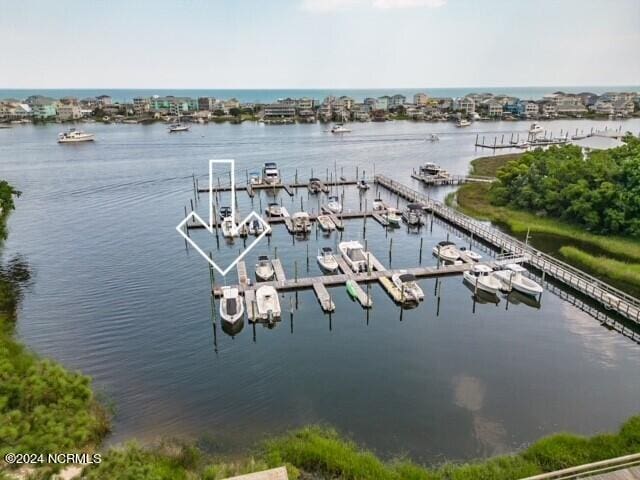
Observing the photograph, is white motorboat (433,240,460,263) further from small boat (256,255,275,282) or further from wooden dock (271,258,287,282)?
small boat (256,255,275,282)

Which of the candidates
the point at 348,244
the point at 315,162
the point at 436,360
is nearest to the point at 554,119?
the point at 315,162

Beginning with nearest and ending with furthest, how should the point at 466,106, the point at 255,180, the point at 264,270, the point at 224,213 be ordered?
the point at 264,270, the point at 224,213, the point at 255,180, the point at 466,106

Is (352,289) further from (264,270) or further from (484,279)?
(484,279)

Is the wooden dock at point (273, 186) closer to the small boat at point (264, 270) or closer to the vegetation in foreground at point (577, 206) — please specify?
the vegetation in foreground at point (577, 206)

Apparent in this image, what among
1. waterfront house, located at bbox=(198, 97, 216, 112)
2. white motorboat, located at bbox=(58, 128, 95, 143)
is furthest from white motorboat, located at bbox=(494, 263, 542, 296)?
waterfront house, located at bbox=(198, 97, 216, 112)

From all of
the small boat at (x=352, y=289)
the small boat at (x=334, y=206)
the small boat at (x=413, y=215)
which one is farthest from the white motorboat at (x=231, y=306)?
the small boat at (x=413, y=215)

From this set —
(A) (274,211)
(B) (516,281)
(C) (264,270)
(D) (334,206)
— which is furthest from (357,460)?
(D) (334,206)
